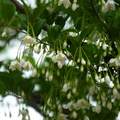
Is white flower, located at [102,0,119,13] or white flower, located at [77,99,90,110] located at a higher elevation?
white flower, located at [102,0,119,13]

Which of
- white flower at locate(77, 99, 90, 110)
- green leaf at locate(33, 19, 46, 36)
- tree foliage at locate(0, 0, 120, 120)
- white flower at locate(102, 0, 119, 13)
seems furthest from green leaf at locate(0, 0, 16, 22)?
white flower at locate(77, 99, 90, 110)

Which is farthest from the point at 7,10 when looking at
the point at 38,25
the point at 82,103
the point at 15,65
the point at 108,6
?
the point at 82,103

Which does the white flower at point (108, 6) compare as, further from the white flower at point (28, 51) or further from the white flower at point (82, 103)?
the white flower at point (82, 103)

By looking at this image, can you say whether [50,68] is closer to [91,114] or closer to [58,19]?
[58,19]

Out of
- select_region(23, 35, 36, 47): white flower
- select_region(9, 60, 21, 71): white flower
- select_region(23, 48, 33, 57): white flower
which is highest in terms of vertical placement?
select_region(23, 35, 36, 47): white flower

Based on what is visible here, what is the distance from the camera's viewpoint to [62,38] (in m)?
1.70

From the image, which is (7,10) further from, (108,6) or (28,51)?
(108,6)

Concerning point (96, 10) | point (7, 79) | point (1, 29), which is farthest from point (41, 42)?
point (1, 29)

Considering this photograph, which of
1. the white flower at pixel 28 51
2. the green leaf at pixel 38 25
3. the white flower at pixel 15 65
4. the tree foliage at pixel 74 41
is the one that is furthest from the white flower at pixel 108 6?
the white flower at pixel 15 65

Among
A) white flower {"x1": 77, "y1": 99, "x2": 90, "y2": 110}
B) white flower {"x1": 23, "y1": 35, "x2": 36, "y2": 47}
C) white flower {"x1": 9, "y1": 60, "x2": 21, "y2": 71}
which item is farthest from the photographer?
white flower {"x1": 77, "y1": 99, "x2": 90, "y2": 110}

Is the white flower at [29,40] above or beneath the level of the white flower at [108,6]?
beneath

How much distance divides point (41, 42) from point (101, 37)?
1.08 feet

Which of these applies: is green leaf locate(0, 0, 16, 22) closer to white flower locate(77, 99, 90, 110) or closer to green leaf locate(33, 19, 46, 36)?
green leaf locate(33, 19, 46, 36)

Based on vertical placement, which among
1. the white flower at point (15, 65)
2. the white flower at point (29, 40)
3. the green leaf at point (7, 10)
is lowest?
the white flower at point (15, 65)
